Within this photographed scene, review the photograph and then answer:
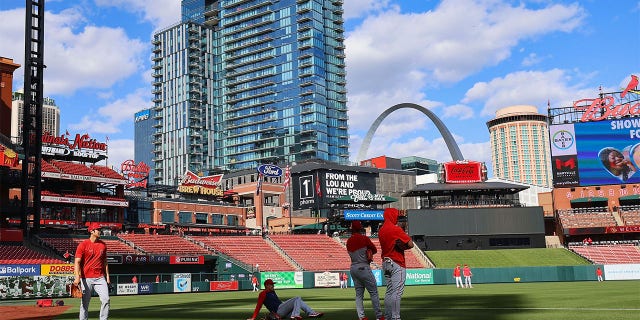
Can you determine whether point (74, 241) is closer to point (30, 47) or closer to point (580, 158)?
point (30, 47)

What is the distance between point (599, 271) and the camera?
185 ft

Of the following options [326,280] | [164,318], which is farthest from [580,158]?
[164,318]

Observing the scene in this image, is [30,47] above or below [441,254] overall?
above

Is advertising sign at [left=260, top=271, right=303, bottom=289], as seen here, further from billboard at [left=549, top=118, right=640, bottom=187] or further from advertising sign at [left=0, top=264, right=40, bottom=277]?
billboard at [left=549, top=118, right=640, bottom=187]

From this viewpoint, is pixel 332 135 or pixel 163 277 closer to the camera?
pixel 163 277

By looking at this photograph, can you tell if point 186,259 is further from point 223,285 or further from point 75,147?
point 75,147

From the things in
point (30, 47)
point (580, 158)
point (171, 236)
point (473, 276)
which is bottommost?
point (473, 276)

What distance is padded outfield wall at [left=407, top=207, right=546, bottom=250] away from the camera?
80.5 m

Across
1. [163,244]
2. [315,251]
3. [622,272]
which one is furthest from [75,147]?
[622,272]

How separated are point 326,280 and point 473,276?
13.6 metres

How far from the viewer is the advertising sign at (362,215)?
3451 inches

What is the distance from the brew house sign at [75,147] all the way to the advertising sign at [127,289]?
104 ft

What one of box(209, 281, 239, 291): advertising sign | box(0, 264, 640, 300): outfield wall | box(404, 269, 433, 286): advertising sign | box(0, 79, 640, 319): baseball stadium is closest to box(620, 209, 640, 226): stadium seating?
box(0, 79, 640, 319): baseball stadium

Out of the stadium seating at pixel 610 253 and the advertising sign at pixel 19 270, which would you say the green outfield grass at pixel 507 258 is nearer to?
the stadium seating at pixel 610 253
